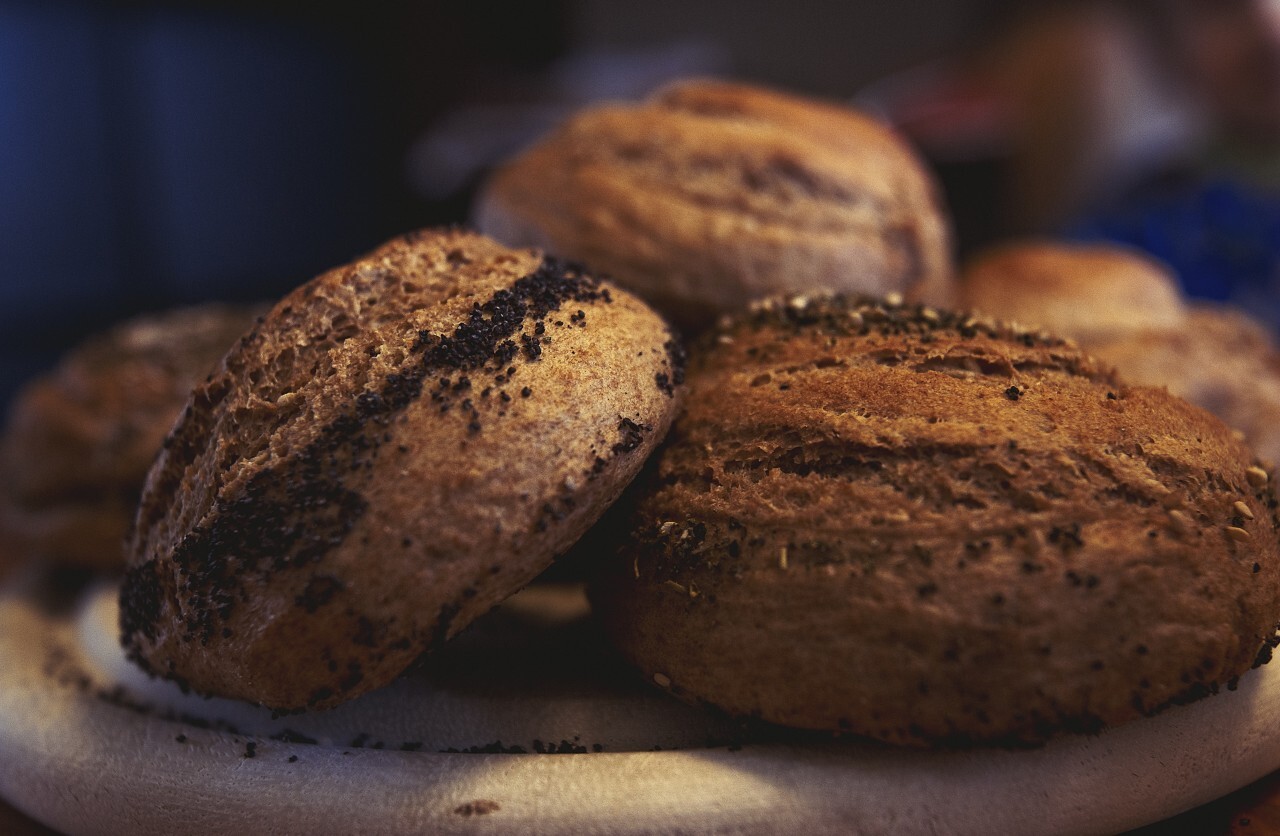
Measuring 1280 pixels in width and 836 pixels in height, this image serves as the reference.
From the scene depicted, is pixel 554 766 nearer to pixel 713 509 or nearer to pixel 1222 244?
pixel 713 509

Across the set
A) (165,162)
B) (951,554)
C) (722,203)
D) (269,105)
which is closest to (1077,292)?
(722,203)

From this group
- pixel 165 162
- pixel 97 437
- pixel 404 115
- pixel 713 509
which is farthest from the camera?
pixel 404 115

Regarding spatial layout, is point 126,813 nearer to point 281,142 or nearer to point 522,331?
point 522,331

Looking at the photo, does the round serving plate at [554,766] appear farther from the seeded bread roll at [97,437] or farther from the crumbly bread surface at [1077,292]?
the crumbly bread surface at [1077,292]

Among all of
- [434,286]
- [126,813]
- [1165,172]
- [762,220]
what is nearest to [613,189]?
[762,220]

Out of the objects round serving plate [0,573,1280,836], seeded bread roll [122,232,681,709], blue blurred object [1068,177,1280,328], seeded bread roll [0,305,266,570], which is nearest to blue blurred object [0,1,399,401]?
seeded bread roll [0,305,266,570]

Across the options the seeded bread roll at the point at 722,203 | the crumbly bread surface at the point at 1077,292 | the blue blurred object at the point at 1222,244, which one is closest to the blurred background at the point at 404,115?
the blue blurred object at the point at 1222,244

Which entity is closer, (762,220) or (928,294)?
(762,220)
